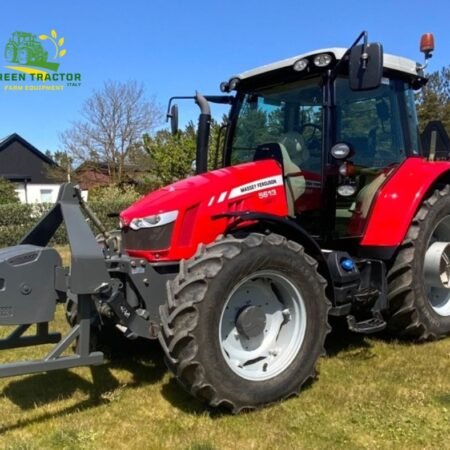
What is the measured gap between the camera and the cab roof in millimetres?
4262

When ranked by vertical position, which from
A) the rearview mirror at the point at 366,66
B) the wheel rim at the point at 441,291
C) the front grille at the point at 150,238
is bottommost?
the wheel rim at the point at 441,291

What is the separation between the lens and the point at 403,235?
4.56 m

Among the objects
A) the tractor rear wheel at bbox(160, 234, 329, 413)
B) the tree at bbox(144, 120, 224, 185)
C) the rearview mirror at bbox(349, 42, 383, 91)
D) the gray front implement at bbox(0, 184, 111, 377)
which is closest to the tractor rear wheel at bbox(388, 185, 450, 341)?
the tractor rear wheel at bbox(160, 234, 329, 413)

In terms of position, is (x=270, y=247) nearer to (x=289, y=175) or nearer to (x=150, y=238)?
(x=150, y=238)

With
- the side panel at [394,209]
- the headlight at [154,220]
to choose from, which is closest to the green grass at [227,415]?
the side panel at [394,209]

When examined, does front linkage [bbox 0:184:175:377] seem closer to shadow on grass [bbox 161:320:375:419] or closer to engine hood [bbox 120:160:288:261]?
engine hood [bbox 120:160:288:261]

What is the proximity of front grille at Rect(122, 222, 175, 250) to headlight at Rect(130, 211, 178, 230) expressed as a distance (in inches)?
0.9

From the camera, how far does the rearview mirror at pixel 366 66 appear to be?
371 cm

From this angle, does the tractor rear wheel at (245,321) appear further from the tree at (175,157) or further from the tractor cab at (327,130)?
the tree at (175,157)

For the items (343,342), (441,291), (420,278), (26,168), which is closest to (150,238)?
(343,342)

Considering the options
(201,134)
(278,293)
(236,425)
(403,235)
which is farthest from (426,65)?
(236,425)

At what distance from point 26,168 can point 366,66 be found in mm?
35598

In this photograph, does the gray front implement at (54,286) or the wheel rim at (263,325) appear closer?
the gray front implement at (54,286)

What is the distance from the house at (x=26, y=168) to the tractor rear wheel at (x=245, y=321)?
3336 centimetres
